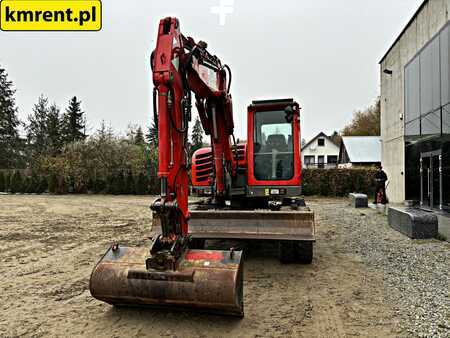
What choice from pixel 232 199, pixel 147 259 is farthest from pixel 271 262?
pixel 147 259

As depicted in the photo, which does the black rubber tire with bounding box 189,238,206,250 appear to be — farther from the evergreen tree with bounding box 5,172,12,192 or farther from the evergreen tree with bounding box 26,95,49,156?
the evergreen tree with bounding box 26,95,49,156

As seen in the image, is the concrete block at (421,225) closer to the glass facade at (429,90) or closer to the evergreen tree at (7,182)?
the glass facade at (429,90)

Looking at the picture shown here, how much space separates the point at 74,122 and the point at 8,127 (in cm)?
676

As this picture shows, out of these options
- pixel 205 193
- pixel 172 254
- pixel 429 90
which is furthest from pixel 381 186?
pixel 172 254

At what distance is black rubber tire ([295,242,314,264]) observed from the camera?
5688mm

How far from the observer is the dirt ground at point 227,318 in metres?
3.53

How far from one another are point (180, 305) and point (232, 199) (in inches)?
144

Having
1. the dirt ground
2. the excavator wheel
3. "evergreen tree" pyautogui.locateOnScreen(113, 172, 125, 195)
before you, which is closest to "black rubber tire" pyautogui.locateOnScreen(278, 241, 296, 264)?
the excavator wheel

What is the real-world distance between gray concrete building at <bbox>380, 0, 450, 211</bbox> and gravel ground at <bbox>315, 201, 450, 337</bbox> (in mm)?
2908

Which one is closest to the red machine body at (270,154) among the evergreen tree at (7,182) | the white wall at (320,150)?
the evergreen tree at (7,182)

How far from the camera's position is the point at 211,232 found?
5.62 meters

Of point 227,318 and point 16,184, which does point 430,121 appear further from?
point 16,184

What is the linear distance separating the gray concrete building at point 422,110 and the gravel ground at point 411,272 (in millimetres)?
2908

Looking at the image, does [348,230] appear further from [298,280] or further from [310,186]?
[310,186]
